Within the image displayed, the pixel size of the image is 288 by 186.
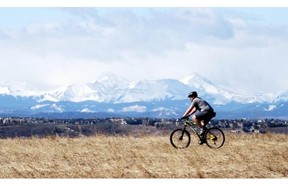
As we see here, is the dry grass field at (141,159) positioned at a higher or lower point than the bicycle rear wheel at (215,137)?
lower

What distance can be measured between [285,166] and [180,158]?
3.76m

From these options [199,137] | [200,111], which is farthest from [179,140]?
[200,111]

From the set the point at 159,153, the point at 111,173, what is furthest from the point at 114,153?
the point at 111,173

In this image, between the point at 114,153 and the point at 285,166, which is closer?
the point at 285,166

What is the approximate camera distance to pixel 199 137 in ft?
94.2

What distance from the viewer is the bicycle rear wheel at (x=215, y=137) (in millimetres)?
28234

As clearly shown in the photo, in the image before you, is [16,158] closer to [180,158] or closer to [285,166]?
[180,158]

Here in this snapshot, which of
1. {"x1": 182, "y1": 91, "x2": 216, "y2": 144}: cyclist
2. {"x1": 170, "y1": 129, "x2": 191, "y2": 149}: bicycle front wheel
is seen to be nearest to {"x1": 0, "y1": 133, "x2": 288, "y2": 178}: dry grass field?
{"x1": 170, "y1": 129, "x2": 191, "y2": 149}: bicycle front wheel

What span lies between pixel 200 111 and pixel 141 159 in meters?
4.30

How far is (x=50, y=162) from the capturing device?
2523cm

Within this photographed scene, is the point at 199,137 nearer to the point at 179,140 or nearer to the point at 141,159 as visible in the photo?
the point at 179,140

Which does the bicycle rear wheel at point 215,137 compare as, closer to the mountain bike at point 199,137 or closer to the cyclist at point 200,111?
the mountain bike at point 199,137

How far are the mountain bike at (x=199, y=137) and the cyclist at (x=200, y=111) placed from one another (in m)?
0.27

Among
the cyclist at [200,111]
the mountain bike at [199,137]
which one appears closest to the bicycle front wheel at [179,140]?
the mountain bike at [199,137]
